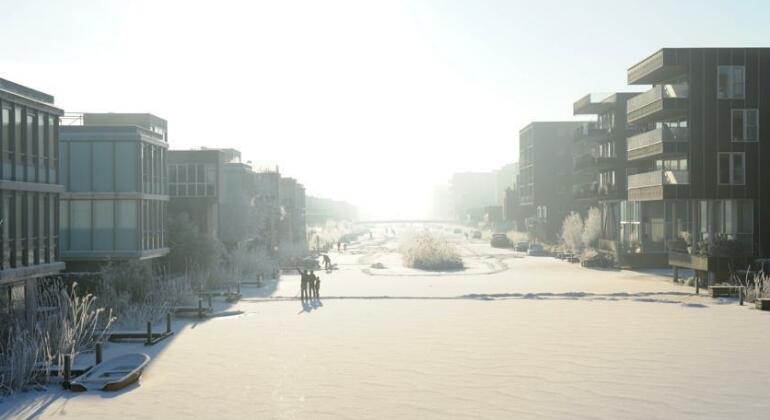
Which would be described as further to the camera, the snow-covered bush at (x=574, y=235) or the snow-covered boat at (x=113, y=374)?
the snow-covered bush at (x=574, y=235)

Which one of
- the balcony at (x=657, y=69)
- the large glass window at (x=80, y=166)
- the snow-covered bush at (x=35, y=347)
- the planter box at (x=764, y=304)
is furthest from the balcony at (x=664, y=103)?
the snow-covered bush at (x=35, y=347)

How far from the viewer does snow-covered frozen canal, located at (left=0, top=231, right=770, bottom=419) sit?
14.8m

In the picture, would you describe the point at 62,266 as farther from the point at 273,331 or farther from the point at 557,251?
the point at 557,251

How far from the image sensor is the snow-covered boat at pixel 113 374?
1652cm

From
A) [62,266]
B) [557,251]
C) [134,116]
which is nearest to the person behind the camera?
[62,266]

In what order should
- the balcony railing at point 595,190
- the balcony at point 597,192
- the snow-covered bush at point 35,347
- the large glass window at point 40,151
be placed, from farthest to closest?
1. the balcony railing at point 595,190
2. the balcony at point 597,192
3. the large glass window at point 40,151
4. the snow-covered bush at point 35,347

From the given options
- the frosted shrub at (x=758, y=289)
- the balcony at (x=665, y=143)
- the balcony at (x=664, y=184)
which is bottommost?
the frosted shrub at (x=758, y=289)

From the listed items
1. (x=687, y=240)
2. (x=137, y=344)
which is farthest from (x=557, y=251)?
(x=137, y=344)

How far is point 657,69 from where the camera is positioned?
46219mm

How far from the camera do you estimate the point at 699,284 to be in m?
37.7

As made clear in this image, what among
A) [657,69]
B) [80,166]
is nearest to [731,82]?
[657,69]

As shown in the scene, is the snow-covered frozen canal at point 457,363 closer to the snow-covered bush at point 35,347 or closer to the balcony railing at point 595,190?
the snow-covered bush at point 35,347

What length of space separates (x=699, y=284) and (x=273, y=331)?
23.7m

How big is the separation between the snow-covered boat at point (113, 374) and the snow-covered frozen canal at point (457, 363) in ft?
1.14
